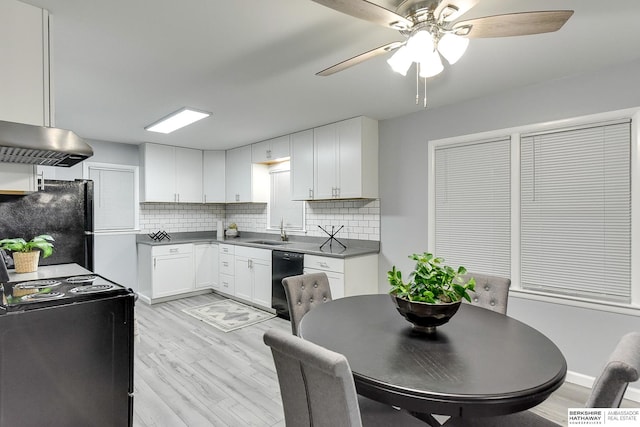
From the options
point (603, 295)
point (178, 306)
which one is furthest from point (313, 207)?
point (603, 295)

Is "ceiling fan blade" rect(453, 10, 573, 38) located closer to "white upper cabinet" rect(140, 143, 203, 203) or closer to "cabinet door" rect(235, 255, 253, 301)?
"cabinet door" rect(235, 255, 253, 301)

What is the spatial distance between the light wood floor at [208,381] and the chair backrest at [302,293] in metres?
0.64

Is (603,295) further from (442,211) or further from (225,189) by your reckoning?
(225,189)

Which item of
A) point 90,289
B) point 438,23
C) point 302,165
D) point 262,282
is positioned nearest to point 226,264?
point 262,282

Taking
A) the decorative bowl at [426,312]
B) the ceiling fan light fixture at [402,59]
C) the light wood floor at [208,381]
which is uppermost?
the ceiling fan light fixture at [402,59]

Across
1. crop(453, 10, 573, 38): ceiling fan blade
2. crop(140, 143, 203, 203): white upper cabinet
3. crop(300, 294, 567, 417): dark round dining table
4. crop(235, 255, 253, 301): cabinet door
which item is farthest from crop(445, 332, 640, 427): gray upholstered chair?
crop(140, 143, 203, 203): white upper cabinet

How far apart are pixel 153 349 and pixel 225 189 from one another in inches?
118

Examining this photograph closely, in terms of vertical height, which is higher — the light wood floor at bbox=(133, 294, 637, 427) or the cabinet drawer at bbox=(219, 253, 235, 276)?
the cabinet drawer at bbox=(219, 253, 235, 276)

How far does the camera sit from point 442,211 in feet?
10.7

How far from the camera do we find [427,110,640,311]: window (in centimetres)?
234

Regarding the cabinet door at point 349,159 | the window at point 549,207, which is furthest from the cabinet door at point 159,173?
the window at point 549,207

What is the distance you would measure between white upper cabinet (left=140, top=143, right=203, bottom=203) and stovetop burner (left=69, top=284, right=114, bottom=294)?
3.24m

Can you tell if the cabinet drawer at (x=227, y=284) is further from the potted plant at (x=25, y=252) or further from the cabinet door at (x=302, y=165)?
the potted plant at (x=25, y=252)

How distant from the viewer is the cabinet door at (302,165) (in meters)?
4.13
